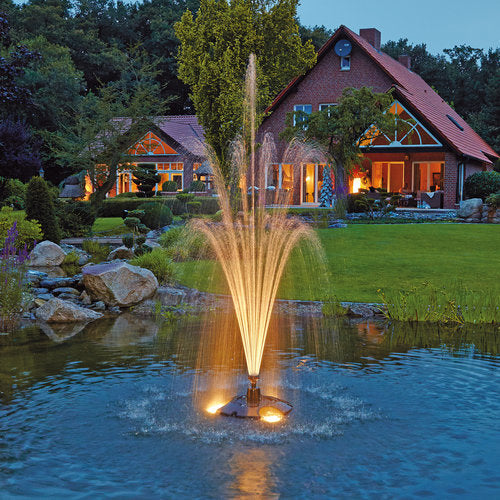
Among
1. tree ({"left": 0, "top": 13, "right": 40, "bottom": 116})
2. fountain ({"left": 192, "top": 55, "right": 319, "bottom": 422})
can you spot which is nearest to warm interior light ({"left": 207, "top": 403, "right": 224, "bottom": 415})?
fountain ({"left": 192, "top": 55, "right": 319, "bottom": 422})

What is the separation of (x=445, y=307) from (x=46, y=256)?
36.9 feet

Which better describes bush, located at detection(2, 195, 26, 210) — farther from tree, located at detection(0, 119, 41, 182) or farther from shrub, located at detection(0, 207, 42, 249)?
shrub, located at detection(0, 207, 42, 249)

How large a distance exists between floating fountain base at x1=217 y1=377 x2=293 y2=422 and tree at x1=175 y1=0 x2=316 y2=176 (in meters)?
23.8

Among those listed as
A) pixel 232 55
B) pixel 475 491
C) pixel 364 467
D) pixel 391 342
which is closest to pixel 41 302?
pixel 391 342

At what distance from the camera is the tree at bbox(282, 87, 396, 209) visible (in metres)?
28.8

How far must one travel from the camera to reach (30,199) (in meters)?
20.7

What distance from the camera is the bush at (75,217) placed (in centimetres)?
2508

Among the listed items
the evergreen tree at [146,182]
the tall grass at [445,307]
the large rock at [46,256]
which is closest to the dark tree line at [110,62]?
the evergreen tree at [146,182]

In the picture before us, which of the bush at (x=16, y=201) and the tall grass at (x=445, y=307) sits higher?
the bush at (x=16, y=201)

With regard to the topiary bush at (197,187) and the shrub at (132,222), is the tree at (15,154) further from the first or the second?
the topiary bush at (197,187)

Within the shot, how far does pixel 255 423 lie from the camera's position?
711 cm

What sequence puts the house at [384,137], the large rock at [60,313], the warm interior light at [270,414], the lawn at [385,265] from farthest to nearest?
the house at [384,137] < the lawn at [385,265] < the large rock at [60,313] < the warm interior light at [270,414]

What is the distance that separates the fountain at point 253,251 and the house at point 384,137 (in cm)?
175

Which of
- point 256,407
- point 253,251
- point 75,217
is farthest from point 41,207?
point 256,407
